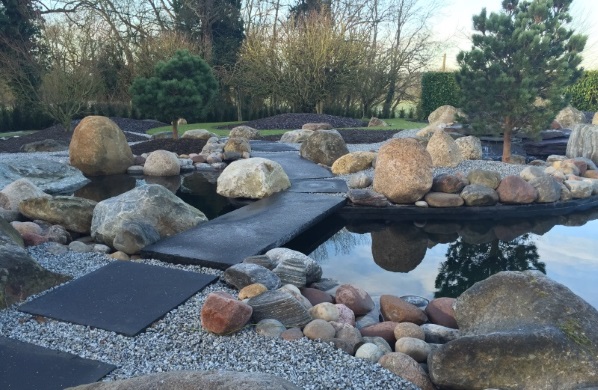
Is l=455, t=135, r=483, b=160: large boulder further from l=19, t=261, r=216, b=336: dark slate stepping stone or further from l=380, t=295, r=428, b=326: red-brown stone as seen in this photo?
l=19, t=261, r=216, b=336: dark slate stepping stone

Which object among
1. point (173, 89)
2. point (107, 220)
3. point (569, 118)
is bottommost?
point (107, 220)

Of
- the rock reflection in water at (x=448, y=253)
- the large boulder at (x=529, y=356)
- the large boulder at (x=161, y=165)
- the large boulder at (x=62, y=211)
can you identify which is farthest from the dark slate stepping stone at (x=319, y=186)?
the large boulder at (x=529, y=356)

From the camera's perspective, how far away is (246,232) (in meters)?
6.00

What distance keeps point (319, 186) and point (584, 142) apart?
6340 millimetres

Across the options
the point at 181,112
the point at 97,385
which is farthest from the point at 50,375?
the point at 181,112

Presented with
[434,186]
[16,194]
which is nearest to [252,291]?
[16,194]

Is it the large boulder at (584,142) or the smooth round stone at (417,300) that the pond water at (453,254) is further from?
the large boulder at (584,142)

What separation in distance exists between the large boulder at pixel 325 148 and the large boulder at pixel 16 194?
5.64 meters

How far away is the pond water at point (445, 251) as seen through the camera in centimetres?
556

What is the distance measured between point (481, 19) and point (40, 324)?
362 inches

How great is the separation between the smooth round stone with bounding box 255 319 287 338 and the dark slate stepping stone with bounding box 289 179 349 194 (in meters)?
4.81

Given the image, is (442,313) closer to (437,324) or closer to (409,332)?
(437,324)

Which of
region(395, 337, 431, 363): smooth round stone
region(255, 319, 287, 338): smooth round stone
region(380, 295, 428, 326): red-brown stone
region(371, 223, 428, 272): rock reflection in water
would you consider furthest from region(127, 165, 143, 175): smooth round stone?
region(395, 337, 431, 363): smooth round stone

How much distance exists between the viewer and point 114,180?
10008mm
